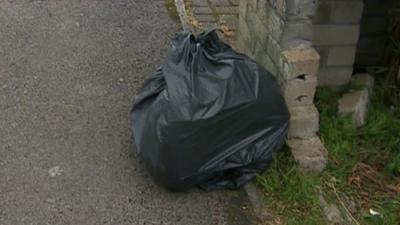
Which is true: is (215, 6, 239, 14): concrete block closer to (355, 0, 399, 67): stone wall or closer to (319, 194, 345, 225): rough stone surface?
(355, 0, 399, 67): stone wall

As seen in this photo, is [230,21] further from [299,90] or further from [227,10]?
[299,90]

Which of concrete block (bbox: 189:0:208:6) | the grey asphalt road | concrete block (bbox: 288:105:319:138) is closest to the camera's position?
the grey asphalt road

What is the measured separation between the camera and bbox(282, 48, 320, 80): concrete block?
3.62 metres

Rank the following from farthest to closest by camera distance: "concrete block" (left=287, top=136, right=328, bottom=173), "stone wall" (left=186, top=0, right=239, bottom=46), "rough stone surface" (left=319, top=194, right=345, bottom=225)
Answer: "stone wall" (left=186, top=0, right=239, bottom=46)
"concrete block" (left=287, top=136, right=328, bottom=173)
"rough stone surface" (left=319, top=194, right=345, bottom=225)

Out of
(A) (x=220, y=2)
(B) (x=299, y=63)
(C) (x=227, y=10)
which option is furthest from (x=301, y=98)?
(A) (x=220, y=2)

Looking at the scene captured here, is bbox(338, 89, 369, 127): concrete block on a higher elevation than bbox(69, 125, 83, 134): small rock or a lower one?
lower

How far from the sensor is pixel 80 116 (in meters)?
4.32

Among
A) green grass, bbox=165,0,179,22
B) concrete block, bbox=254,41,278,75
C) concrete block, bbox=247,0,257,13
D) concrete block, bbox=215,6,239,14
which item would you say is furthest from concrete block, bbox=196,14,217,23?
concrete block, bbox=254,41,278,75

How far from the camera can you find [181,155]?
3.36 metres

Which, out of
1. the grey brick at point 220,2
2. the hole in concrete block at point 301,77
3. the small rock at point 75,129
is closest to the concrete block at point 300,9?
the hole in concrete block at point 301,77

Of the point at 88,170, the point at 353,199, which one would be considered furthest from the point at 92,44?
the point at 353,199

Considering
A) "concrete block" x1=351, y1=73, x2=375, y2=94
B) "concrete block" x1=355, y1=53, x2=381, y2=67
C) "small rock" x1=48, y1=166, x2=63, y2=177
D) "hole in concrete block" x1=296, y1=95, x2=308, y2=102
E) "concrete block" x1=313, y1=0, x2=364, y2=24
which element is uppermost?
"concrete block" x1=313, y1=0, x2=364, y2=24

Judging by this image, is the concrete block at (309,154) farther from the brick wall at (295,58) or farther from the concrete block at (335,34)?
the concrete block at (335,34)

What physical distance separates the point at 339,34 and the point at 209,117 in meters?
1.31
